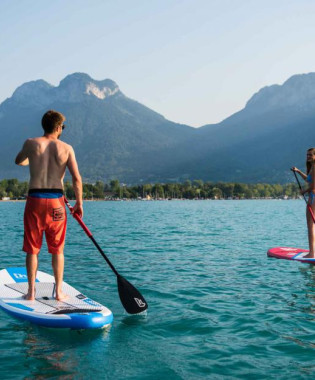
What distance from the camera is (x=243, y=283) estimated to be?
38.3ft

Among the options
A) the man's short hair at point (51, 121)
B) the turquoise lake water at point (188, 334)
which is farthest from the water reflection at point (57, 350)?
the man's short hair at point (51, 121)

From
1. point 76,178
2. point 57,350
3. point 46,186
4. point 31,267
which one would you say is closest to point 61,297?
point 31,267

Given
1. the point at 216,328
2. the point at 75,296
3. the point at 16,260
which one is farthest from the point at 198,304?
the point at 16,260

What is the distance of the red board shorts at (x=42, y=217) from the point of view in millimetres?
7645

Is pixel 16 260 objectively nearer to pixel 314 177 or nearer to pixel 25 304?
pixel 25 304

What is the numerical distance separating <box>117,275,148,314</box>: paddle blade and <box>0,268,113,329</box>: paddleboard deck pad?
509mm

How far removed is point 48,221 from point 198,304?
12.0ft

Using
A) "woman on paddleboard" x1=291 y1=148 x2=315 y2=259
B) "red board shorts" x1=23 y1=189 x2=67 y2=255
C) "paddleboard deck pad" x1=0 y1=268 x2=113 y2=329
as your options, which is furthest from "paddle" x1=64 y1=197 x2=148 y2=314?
"woman on paddleboard" x1=291 y1=148 x2=315 y2=259

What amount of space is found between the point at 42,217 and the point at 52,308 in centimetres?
A: 155

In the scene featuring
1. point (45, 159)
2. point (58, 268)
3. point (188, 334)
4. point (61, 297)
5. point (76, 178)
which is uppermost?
point (45, 159)

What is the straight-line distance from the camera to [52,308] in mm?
7730

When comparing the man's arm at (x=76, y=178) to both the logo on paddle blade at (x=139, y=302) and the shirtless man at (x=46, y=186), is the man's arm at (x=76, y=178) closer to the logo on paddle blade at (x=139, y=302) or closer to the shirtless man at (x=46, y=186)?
the shirtless man at (x=46, y=186)

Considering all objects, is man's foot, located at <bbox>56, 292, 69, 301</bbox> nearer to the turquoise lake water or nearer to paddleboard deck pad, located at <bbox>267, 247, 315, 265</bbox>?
the turquoise lake water

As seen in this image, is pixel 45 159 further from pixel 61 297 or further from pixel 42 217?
pixel 61 297
